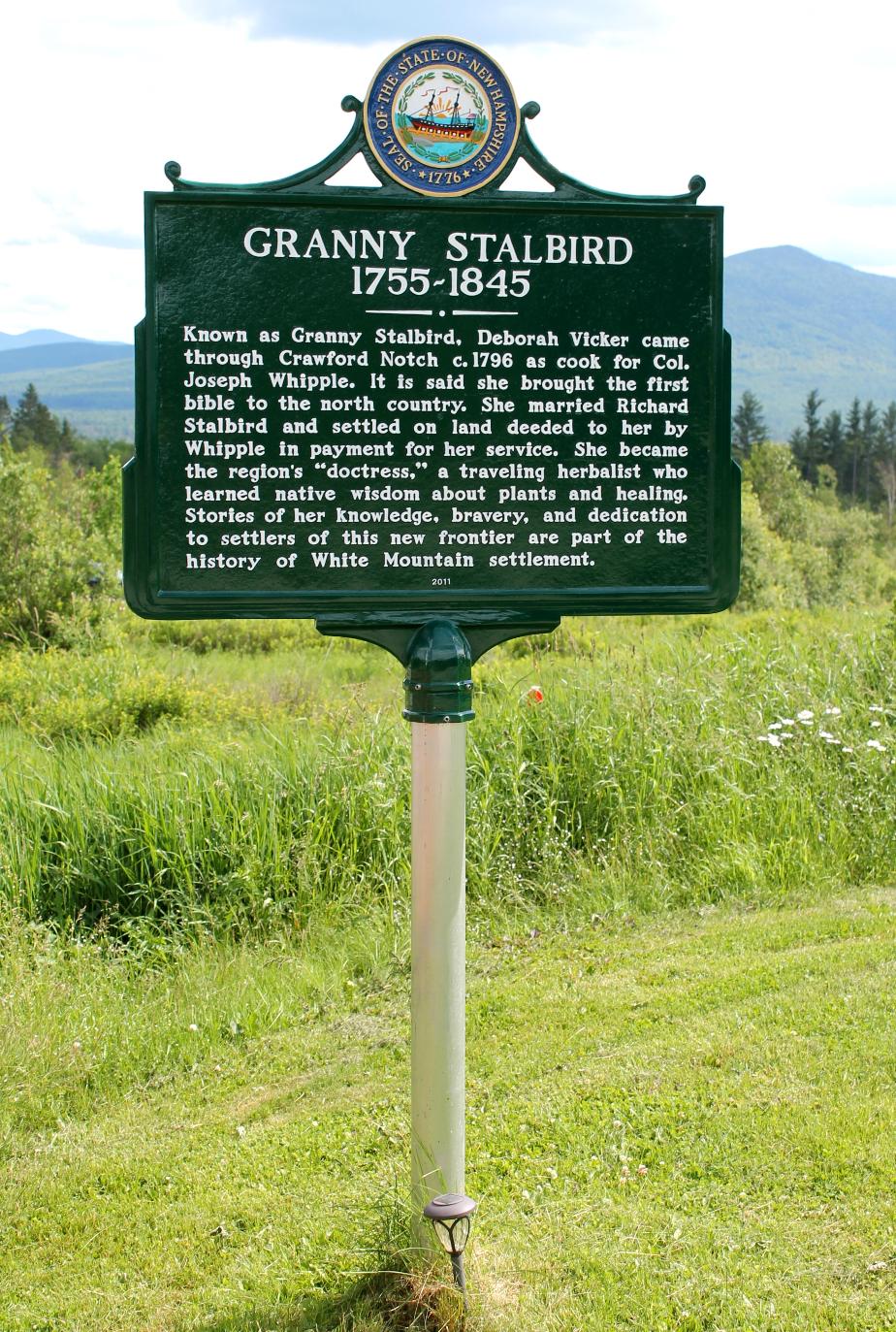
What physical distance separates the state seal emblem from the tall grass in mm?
3582

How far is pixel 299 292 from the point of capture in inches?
130

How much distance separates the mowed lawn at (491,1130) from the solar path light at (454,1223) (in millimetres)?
115

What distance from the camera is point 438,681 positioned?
3250 mm

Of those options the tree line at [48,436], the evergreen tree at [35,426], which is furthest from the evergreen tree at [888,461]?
the evergreen tree at [35,426]

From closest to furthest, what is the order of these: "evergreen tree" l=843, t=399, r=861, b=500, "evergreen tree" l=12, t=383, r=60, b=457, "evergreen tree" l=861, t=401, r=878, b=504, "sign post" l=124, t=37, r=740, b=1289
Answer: "sign post" l=124, t=37, r=740, b=1289 < "evergreen tree" l=12, t=383, r=60, b=457 < "evergreen tree" l=861, t=401, r=878, b=504 < "evergreen tree" l=843, t=399, r=861, b=500

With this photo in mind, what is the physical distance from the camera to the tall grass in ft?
20.1

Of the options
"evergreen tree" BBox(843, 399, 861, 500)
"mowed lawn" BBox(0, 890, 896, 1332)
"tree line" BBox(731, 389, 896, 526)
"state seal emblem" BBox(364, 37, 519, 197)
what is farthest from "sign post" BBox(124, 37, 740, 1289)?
"evergreen tree" BBox(843, 399, 861, 500)

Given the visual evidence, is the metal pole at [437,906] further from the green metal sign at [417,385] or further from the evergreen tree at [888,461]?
the evergreen tree at [888,461]

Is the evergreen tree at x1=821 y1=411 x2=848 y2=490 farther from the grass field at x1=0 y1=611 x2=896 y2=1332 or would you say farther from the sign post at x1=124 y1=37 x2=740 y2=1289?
the sign post at x1=124 y1=37 x2=740 y2=1289

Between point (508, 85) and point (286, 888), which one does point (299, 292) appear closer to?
point (508, 85)

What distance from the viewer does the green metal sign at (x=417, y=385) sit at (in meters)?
3.28

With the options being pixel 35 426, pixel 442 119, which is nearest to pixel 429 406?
pixel 442 119

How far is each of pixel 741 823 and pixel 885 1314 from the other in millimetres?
3500

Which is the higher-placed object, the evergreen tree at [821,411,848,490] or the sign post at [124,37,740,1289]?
the evergreen tree at [821,411,848,490]
